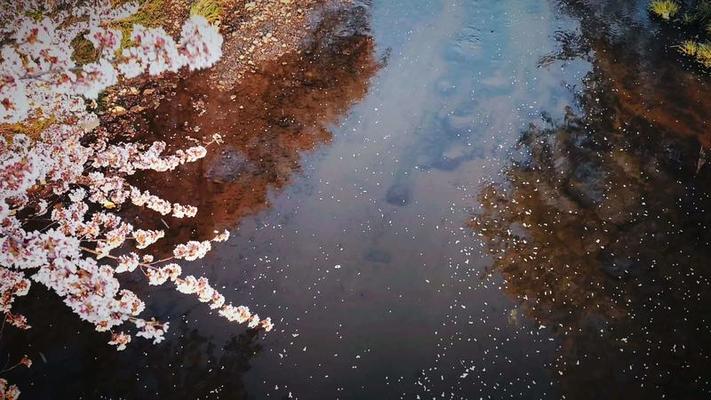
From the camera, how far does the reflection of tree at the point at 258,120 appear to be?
5.79m

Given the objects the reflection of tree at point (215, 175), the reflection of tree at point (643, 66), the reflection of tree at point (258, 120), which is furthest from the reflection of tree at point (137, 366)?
the reflection of tree at point (643, 66)

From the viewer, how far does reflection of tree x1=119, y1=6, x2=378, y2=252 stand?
5785 millimetres


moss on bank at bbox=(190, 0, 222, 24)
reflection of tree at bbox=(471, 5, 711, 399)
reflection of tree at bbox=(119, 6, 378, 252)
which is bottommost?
reflection of tree at bbox=(471, 5, 711, 399)

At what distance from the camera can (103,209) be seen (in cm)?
562

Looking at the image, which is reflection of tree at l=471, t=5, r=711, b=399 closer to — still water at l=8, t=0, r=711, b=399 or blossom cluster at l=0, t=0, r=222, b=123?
still water at l=8, t=0, r=711, b=399

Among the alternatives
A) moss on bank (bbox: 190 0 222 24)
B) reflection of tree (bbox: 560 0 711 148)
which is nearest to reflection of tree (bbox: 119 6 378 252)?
moss on bank (bbox: 190 0 222 24)

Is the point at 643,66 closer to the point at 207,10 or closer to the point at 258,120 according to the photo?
the point at 258,120

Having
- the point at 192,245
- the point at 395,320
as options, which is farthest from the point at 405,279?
the point at 192,245

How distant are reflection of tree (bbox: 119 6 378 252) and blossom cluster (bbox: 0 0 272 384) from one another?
0.21 metres

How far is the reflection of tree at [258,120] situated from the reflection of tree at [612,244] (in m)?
2.66

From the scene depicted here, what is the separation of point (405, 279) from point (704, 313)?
3.02 meters

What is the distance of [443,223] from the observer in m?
5.49

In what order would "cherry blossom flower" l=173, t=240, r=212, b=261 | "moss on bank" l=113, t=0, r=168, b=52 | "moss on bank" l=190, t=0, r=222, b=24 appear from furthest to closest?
"moss on bank" l=190, t=0, r=222, b=24 < "moss on bank" l=113, t=0, r=168, b=52 < "cherry blossom flower" l=173, t=240, r=212, b=261

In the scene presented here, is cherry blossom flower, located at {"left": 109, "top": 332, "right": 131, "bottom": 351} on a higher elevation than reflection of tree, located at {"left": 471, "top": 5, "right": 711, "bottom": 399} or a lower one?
higher
